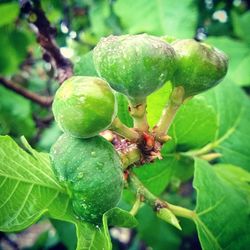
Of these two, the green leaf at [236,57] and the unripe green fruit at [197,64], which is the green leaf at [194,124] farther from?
the green leaf at [236,57]

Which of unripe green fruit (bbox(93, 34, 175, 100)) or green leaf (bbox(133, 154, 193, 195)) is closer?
unripe green fruit (bbox(93, 34, 175, 100))

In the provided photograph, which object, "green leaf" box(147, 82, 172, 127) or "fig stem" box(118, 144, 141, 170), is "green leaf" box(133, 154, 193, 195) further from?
"fig stem" box(118, 144, 141, 170)

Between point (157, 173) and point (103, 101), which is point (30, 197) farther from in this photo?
point (157, 173)

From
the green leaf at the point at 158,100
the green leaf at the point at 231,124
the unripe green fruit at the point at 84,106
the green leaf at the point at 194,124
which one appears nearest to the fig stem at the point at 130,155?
the unripe green fruit at the point at 84,106

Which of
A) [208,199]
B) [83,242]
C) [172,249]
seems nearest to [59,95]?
[83,242]

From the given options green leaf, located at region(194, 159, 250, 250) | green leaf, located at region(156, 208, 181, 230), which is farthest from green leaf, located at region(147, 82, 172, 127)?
green leaf, located at region(156, 208, 181, 230)

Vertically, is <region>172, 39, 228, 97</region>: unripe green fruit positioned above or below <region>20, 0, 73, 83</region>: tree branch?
above

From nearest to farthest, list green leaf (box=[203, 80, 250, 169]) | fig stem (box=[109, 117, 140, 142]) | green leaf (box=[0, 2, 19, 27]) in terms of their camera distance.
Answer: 1. fig stem (box=[109, 117, 140, 142])
2. green leaf (box=[203, 80, 250, 169])
3. green leaf (box=[0, 2, 19, 27])
